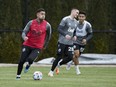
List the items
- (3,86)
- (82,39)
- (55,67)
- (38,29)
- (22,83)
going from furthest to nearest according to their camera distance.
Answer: (82,39) → (55,67) → (38,29) → (22,83) → (3,86)

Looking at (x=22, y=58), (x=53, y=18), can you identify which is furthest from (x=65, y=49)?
(x=53, y=18)

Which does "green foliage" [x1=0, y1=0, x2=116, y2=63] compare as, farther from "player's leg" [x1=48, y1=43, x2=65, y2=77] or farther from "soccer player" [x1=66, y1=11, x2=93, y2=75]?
"player's leg" [x1=48, y1=43, x2=65, y2=77]

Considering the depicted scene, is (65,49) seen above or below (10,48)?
above

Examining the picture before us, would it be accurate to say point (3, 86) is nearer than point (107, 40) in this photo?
Yes

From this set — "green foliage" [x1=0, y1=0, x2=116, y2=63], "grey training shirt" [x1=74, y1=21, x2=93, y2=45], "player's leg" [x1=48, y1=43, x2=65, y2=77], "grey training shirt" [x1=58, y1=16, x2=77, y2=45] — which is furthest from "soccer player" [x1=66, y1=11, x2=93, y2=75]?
"green foliage" [x1=0, y1=0, x2=116, y2=63]

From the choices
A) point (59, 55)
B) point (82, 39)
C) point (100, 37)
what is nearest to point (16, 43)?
point (100, 37)

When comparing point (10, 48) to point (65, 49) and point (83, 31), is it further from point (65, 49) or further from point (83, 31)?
point (65, 49)

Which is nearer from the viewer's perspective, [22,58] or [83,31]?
[22,58]

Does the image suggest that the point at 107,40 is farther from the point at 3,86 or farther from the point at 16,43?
the point at 3,86

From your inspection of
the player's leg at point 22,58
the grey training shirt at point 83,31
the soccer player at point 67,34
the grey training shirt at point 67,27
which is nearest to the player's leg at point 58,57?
the soccer player at point 67,34

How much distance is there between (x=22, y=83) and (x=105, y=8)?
46.9ft

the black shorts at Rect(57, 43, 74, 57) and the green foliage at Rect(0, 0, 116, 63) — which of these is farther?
the green foliage at Rect(0, 0, 116, 63)

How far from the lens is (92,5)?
27672mm

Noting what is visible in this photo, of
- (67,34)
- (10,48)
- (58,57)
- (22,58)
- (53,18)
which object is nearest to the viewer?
(22,58)
